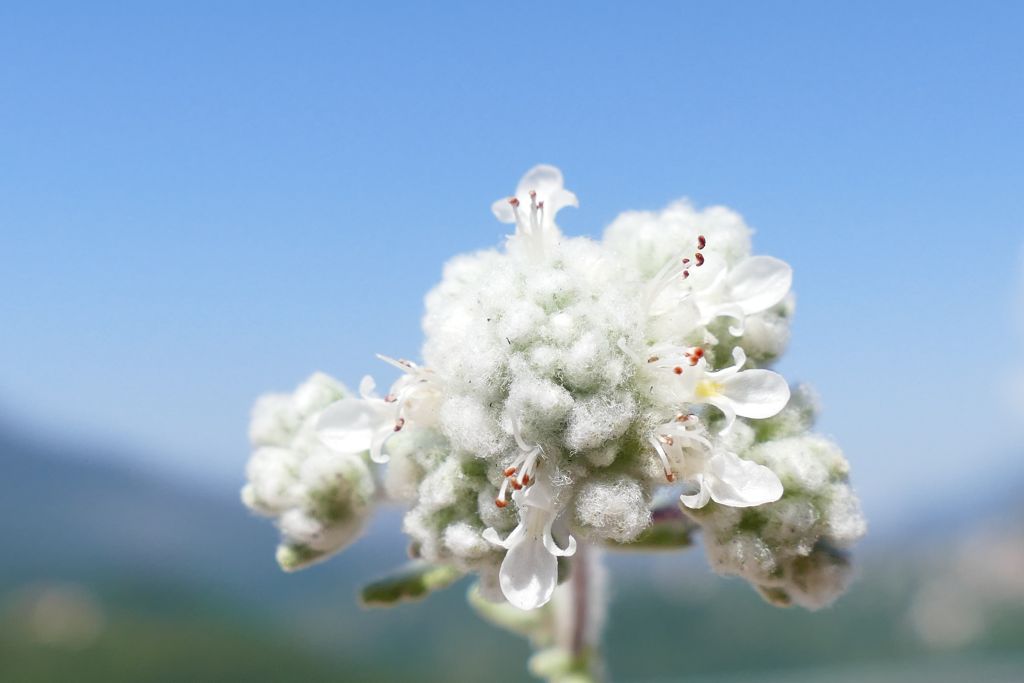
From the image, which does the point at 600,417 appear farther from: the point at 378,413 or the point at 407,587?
the point at 407,587

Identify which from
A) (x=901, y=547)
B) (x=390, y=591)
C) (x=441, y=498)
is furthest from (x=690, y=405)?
(x=901, y=547)

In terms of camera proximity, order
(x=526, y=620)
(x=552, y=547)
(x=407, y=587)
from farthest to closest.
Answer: (x=526, y=620), (x=407, y=587), (x=552, y=547)

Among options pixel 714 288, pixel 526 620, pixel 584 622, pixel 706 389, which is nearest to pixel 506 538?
pixel 706 389

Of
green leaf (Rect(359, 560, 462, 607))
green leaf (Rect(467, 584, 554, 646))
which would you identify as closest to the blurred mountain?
green leaf (Rect(467, 584, 554, 646))

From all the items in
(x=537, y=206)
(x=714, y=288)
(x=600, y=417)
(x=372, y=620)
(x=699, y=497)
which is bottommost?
(x=699, y=497)

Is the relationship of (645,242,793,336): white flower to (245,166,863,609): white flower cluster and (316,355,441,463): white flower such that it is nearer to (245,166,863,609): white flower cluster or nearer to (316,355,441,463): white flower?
(245,166,863,609): white flower cluster

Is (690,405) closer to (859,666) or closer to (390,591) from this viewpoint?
(390,591)
